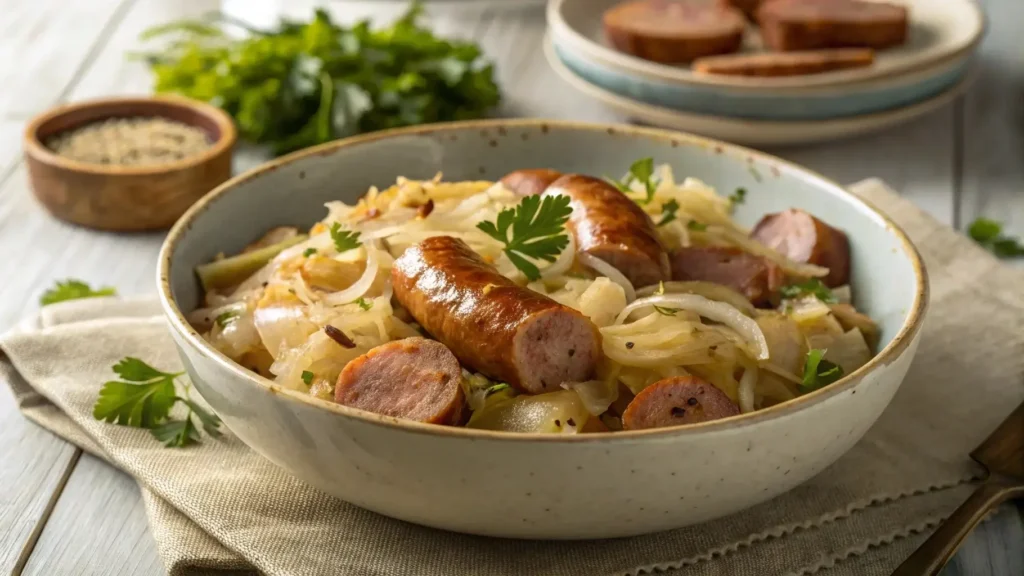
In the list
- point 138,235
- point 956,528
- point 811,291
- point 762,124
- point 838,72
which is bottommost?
point 138,235

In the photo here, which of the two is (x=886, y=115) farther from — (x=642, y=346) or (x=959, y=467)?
(x=642, y=346)

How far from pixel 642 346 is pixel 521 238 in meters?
0.42

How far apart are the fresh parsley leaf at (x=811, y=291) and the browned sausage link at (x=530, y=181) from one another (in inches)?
27.4

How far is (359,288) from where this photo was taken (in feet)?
9.03

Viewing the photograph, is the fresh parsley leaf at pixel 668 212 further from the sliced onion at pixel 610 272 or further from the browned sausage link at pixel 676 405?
the browned sausage link at pixel 676 405

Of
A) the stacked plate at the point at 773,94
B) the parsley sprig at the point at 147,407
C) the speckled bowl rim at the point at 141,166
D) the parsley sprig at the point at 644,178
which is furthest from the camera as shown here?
the stacked plate at the point at 773,94

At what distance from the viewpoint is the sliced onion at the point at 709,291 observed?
9.01 feet

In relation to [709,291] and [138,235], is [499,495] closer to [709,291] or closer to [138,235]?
[709,291]

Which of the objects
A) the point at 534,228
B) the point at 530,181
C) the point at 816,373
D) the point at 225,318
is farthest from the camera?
the point at 530,181

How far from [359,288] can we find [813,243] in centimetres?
119

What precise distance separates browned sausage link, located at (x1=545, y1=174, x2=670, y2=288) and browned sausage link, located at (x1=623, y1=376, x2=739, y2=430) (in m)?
0.44

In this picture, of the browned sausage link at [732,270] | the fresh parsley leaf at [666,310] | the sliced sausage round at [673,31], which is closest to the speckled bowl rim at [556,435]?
the browned sausage link at [732,270]

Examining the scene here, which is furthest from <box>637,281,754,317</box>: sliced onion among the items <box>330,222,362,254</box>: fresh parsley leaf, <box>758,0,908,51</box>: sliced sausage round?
<box>758,0,908,51</box>: sliced sausage round

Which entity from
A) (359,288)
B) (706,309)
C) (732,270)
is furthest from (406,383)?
(732,270)
